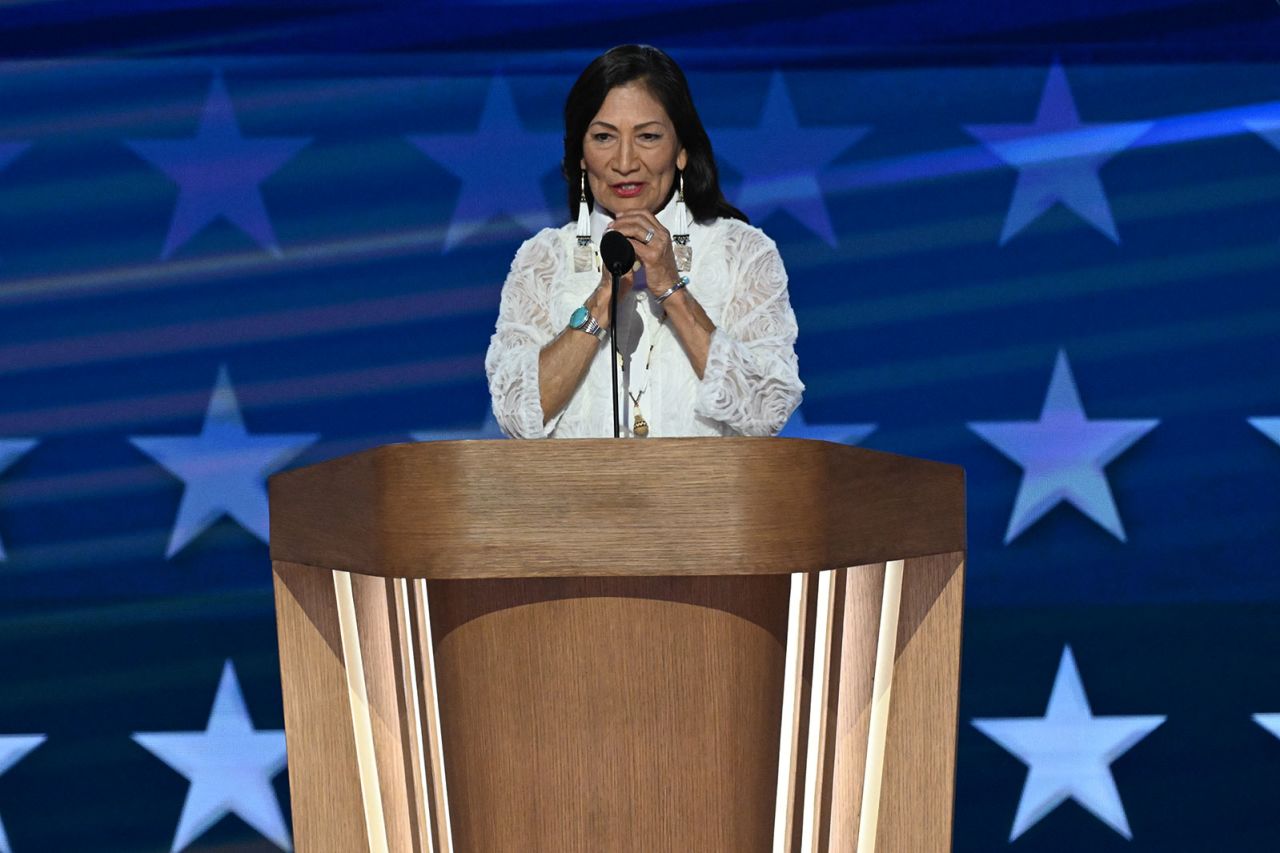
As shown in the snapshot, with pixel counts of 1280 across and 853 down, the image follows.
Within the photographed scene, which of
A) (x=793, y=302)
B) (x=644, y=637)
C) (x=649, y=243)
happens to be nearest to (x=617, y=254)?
(x=649, y=243)

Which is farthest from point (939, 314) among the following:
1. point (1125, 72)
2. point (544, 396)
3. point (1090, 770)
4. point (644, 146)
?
point (544, 396)

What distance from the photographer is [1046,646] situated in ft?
9.86

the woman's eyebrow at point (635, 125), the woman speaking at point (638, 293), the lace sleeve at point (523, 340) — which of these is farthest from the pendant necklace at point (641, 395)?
the woman's eyebrow at point (635, 125)

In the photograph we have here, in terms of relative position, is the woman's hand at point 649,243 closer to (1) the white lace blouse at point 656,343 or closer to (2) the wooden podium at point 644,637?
(1) the white lace blouse at point 656,343

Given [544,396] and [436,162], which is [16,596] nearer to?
[436,162]

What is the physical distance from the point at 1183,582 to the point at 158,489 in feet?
6.74

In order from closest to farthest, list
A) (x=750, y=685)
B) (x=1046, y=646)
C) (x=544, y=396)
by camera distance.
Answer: (x=750, y=685) → (x=544, y=396) → (x=1046, y=646)

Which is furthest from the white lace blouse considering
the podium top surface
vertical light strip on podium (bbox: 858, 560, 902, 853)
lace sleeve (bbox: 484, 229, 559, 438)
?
the podium top surface

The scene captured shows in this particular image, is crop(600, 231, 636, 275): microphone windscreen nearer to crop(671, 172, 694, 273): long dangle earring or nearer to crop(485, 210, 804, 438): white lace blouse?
crop(485, 210, 804, 438): white lace blouse

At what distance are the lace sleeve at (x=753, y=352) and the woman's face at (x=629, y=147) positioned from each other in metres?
0.14

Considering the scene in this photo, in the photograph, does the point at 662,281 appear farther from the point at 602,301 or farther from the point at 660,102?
the point at 660,102

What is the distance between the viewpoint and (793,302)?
10.2 ft

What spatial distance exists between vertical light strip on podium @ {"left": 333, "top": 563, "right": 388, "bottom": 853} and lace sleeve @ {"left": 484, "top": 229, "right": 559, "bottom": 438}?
0.33m

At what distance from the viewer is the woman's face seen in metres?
2.00
